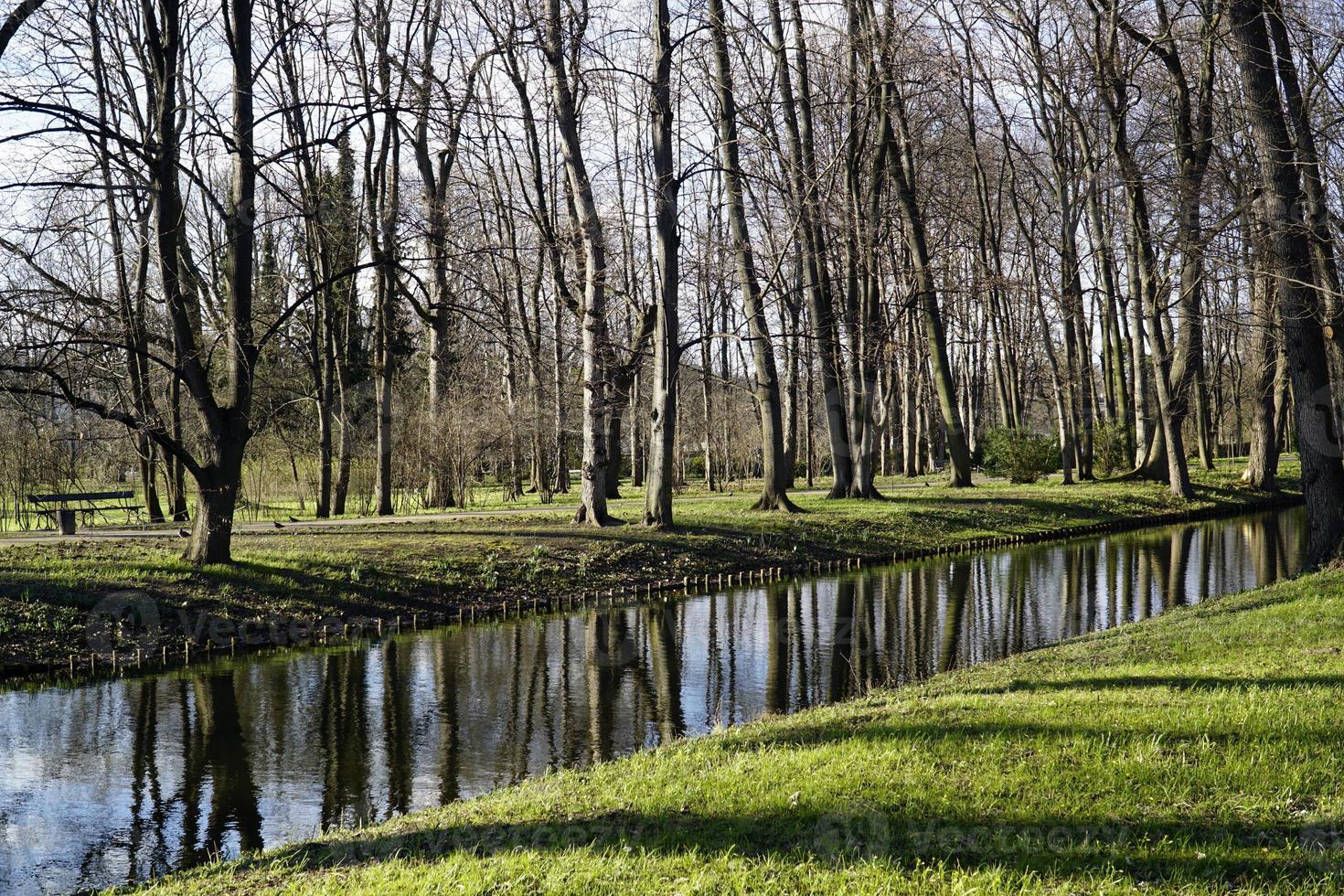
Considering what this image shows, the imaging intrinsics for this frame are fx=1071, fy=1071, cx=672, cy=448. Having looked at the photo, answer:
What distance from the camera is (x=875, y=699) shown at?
8.94 metres

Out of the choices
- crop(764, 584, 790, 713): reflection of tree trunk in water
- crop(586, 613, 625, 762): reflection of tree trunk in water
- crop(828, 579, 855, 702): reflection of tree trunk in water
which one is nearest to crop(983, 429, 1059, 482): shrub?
crop(828, 579, 855, 702): reflection of tree trunk in water

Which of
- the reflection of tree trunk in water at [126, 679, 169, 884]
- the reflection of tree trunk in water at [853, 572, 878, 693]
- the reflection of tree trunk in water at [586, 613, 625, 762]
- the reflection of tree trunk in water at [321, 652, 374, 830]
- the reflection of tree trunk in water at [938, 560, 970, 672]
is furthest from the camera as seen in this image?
the reflection of tree trunk in water at [938, 560, 970, 672]

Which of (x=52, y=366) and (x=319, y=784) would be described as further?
(x=52, y=366)

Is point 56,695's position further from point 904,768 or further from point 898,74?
point 898,74

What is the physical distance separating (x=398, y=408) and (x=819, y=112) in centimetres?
1481

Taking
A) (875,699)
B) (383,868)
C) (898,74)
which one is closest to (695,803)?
(383,868)

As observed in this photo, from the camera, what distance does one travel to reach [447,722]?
9977mm

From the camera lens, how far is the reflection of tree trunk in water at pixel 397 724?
7980mm

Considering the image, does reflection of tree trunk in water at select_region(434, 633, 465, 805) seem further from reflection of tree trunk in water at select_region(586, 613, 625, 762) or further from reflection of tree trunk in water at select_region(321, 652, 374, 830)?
reflection of tree trunk in water at select_region(586, 613, 625, 762)

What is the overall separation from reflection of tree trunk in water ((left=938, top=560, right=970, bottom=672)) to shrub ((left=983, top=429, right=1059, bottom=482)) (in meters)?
16.2

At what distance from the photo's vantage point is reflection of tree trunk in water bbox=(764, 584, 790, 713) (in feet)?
35.1

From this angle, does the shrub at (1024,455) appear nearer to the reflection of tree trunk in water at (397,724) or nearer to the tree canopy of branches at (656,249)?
the tree canopy of branches at (656,249)

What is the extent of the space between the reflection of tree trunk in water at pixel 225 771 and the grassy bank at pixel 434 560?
92.9 inches

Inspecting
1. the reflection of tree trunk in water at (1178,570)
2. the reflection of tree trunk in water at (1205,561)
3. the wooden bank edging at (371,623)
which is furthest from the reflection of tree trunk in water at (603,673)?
the reflection of tree trunk in water at (1205,561)
